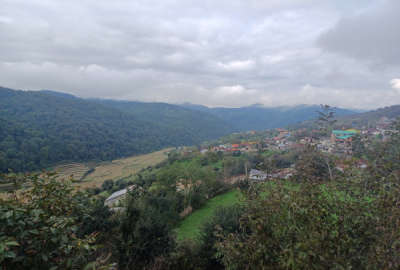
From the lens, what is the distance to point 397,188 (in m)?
3.43

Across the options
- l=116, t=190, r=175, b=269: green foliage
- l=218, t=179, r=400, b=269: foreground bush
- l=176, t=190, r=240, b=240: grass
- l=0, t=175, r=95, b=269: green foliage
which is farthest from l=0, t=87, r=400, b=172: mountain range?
l=218, t=179, r=400, b=269: foreground bush

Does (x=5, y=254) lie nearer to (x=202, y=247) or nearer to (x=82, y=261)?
(x=82, y=261)

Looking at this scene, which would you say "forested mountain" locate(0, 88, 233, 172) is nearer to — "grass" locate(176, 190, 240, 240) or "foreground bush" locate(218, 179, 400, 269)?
"grass" locate(176, 190, 240, 240)

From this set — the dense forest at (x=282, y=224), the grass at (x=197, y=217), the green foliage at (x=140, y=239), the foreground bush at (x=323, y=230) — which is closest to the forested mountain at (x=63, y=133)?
the grass at (x=197, y=217)

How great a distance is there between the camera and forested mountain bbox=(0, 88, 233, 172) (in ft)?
201

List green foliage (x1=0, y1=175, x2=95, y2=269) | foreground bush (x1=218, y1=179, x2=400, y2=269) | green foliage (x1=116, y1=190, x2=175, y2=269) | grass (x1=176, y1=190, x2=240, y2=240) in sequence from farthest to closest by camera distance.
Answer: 1. grass (x1=176, y1=190, x2=240, y2=240)
2. green foliage (x1=116, y1=190, x2=175, y2=269)
3. foreground bush (x1=218, y1=179, x2=400, y2=269)
4. green foliage (x1=0, y1=175, x2=95, y2=269)

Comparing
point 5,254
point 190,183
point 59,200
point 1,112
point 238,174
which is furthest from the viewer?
point 1,112

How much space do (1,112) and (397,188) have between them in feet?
415

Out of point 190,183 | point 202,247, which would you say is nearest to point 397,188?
point 202,247

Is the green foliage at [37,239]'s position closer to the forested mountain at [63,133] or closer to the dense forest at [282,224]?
the dense forest at [282,224]

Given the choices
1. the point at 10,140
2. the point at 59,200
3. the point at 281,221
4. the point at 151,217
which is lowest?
the point at 10,140

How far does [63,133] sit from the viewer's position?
87125mm

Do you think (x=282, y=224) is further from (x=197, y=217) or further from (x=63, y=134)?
(x=63, y=134)

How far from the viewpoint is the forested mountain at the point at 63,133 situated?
61312mm
